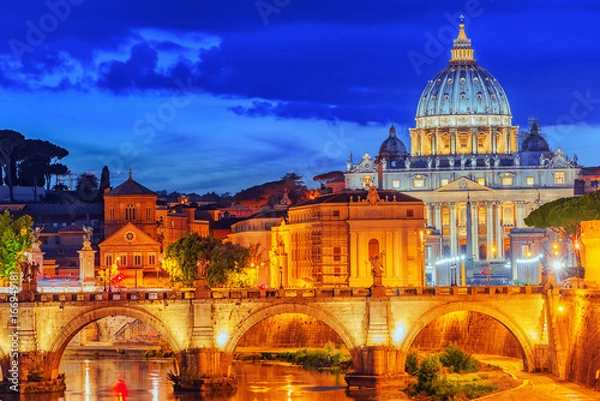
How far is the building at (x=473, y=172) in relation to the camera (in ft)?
543

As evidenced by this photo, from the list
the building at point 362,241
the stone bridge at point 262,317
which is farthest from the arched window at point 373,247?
the stone bridge at point 262,317

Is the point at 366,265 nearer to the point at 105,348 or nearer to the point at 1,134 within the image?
the point at 105,348

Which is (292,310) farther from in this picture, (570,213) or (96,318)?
(570,213)

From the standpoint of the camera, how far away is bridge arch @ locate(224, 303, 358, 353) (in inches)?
2564

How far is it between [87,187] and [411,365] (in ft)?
281

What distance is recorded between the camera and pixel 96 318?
65562mm

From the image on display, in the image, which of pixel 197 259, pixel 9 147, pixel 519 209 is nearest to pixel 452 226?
pixel 519 209

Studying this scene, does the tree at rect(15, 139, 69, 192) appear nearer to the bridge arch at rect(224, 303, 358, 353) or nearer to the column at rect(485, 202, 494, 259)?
the column at rect(485, 202, 494, 259)

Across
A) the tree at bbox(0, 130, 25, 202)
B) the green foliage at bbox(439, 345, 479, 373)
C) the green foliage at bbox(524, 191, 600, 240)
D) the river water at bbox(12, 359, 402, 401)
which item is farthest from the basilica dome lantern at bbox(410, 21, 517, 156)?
the green foliage at bbox(439, 345, 479, 373)

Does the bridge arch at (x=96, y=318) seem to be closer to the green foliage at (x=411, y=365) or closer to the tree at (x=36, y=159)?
the green foliage at (x=411, y=365)

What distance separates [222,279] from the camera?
9194 centimetres

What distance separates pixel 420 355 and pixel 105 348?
756 inches

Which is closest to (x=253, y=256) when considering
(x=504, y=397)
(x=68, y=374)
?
(x=68, y=374)

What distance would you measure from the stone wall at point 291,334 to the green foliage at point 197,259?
8.13 m
